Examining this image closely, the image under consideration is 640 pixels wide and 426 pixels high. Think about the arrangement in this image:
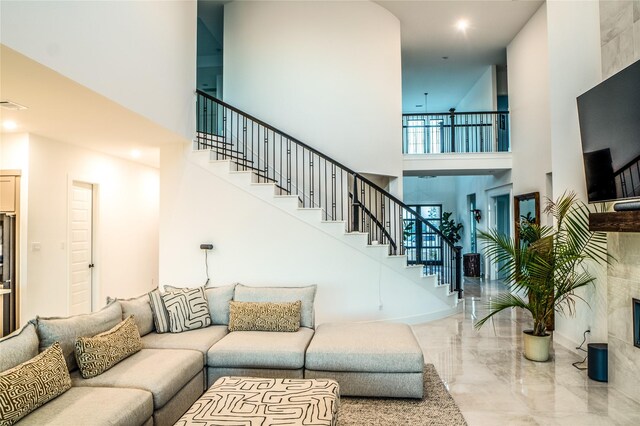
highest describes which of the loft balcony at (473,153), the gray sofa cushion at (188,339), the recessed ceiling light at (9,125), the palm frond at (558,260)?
the loft balcony at (473,153)

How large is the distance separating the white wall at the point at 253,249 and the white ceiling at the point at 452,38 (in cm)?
469

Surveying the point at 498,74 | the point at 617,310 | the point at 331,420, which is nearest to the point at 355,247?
the point at 617,310

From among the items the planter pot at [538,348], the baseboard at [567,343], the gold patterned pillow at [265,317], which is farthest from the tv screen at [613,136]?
the gold patterned pillow at [265,317]

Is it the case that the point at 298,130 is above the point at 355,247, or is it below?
above

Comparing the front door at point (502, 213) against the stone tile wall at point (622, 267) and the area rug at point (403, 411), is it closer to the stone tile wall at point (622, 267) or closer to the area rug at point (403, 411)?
the stone tile wall at point (622, 267)

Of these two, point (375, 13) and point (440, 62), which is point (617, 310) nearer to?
point (375, 13)

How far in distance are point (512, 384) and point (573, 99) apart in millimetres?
3148

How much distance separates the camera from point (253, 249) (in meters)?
5.59

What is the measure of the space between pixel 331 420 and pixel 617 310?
292 centimetres

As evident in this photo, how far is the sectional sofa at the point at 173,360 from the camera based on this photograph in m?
2.37

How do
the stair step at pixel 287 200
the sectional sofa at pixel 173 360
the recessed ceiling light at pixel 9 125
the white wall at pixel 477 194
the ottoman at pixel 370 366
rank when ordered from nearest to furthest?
the sectional sofa at pixel 173 360 < the ottoman at pixel 370 366 < the recessed ceiling light at pixel 9 125 < the stair step at pixel 287 200 < the white wall at pixel 477 194

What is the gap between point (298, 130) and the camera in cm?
699

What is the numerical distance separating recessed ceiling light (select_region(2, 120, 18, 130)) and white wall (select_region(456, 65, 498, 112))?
945 cm

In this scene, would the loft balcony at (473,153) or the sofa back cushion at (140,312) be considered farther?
the loft balcony at (473,153)
